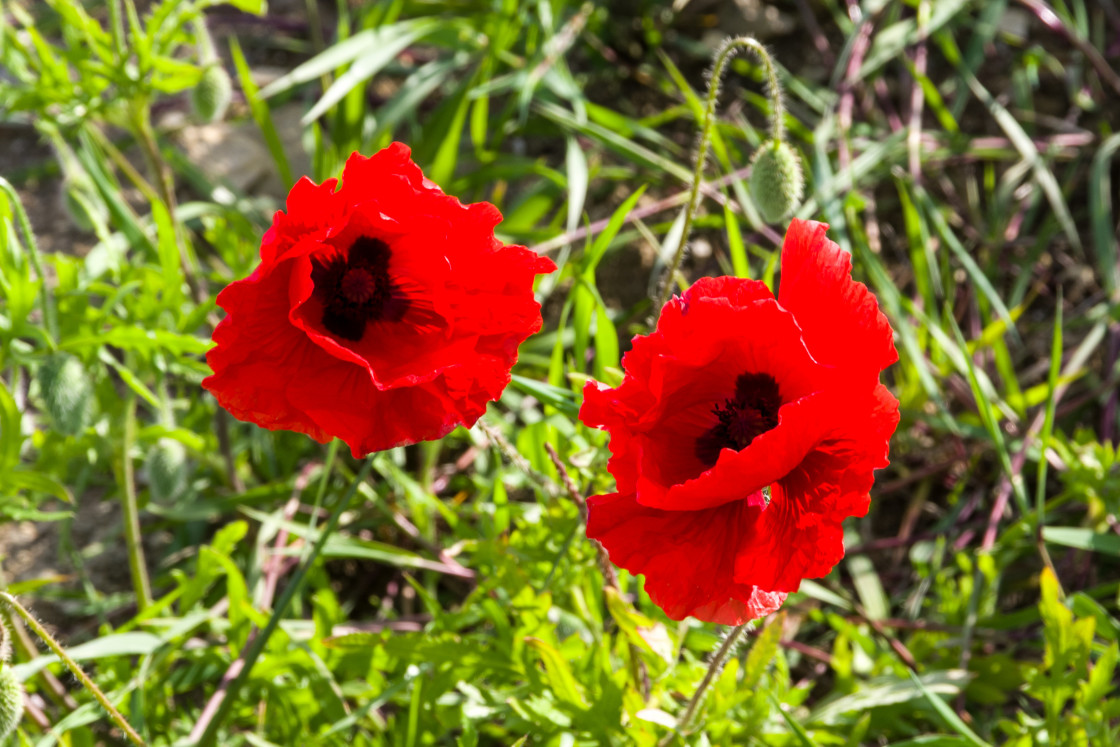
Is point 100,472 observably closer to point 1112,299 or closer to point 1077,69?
point 1112,299

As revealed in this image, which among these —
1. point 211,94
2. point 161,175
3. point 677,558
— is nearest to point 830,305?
point 677,558

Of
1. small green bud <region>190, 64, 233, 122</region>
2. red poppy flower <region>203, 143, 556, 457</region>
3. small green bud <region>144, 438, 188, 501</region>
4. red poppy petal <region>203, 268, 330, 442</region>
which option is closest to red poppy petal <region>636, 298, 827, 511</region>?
red poppy flower <region>203, 143, 556, 457</region>

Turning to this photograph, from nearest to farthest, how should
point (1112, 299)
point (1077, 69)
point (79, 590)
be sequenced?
point (79, 590) → point (1112, 299) → point (1077, 69)

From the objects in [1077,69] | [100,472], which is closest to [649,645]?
[100,472]

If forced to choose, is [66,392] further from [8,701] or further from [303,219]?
[303,219]

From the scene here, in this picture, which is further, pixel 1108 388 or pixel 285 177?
pixel 285 177

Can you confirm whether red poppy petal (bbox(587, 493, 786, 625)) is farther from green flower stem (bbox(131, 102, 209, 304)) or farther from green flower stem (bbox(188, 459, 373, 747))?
green flower stem (bbox(131, 102, 209, 304))
